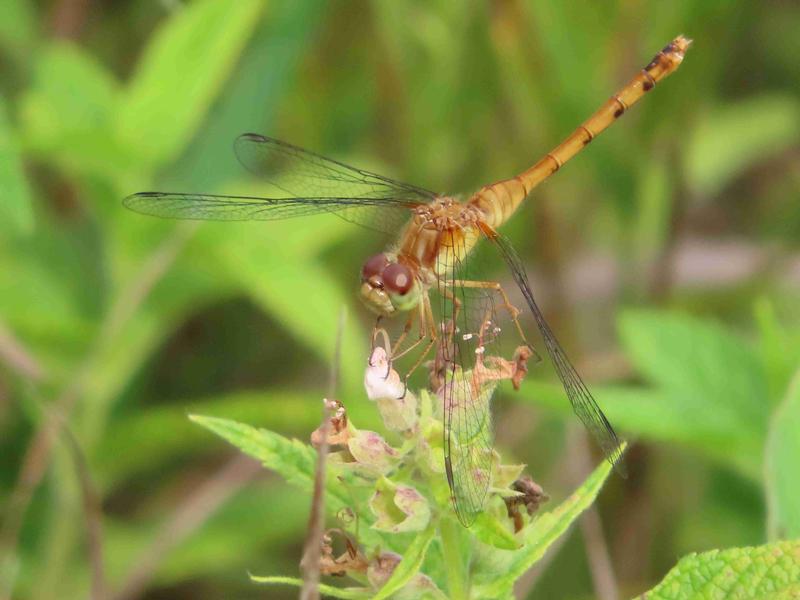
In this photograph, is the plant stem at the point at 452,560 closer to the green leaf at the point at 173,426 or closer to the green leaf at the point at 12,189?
the green leaf at the point at 12,189

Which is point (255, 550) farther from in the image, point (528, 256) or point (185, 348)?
point (528, 256)

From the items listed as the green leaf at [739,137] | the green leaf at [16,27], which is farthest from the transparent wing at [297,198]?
the green leaf at [739,137]

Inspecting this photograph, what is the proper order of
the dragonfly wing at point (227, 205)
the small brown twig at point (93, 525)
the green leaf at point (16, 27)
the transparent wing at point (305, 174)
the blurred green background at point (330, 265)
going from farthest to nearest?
the green leaf at point (16, 27) → the blurred green background at point (330, 265) → the transparent wing at point (305, 174) → the dragonfly wing at point (227, 205) → the small brown twig at point (93, 525)

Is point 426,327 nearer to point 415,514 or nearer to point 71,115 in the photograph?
point 415,514

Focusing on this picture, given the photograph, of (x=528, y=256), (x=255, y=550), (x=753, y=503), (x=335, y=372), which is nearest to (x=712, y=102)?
(x=528, y=256)

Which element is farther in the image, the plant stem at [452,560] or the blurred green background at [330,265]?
the blurred green background at [330,265]

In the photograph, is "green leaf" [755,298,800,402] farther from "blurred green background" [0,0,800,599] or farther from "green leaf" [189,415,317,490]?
"green leaf" [189,415,317,490]

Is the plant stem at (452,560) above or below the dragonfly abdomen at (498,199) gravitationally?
below

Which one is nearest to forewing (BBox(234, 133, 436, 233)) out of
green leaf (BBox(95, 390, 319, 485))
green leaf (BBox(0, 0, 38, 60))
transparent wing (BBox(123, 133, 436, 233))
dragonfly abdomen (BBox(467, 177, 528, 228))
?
transparent wing (BBox(123, 133, 436, 233))
